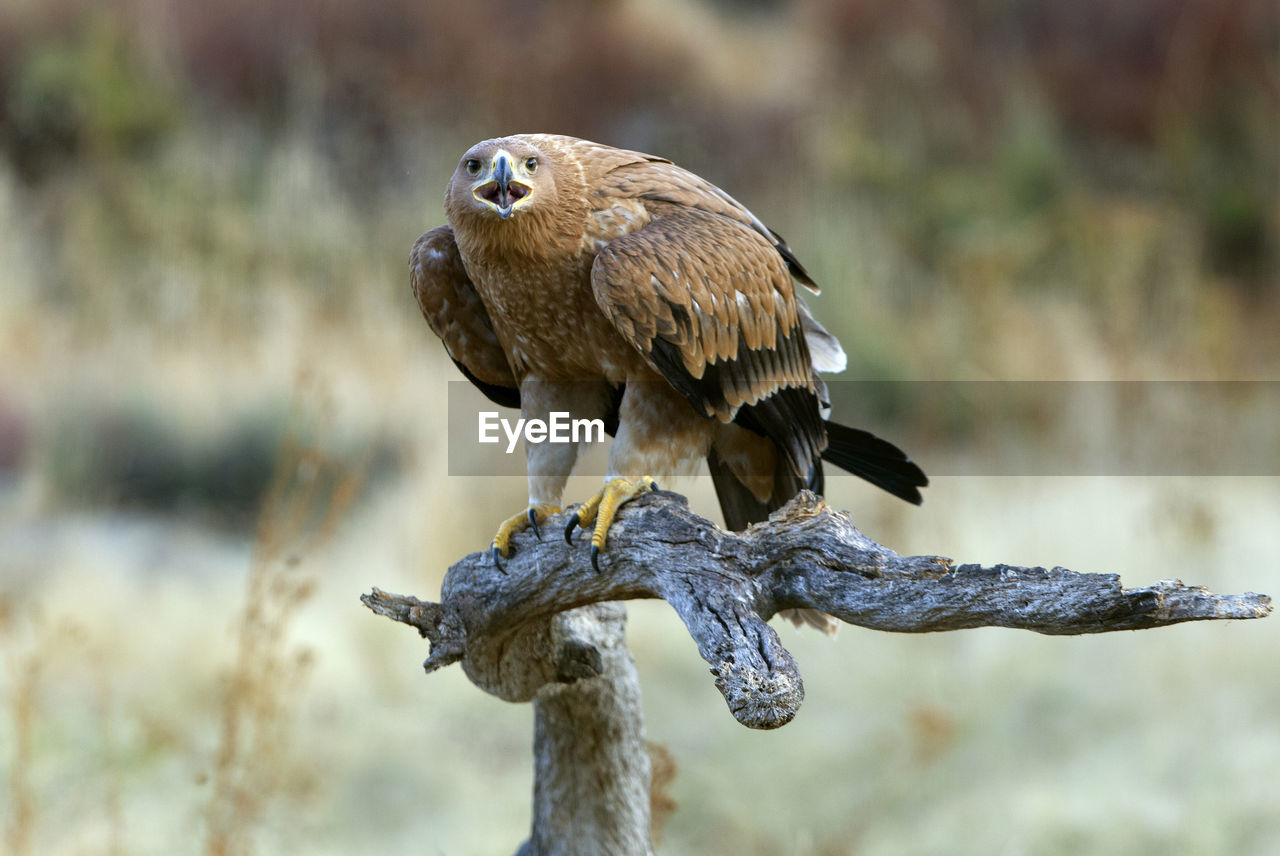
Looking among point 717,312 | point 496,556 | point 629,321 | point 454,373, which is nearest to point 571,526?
point 496,556

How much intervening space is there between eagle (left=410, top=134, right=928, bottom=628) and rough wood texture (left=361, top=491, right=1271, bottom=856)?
122 mm

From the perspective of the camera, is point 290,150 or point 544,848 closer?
point 544,848

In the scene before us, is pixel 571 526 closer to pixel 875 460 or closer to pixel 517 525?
pixel 517 525

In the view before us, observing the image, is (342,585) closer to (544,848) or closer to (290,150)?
(544,848)

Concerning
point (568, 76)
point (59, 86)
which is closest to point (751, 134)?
point (568, 76)

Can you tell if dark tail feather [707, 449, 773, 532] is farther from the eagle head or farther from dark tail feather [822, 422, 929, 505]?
the eagle head

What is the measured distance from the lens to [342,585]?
665 centimetres

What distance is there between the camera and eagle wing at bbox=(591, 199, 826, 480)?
2.63m

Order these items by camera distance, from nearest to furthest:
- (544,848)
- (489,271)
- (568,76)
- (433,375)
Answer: (489,271) < (544,848) < (433,375) < (568,76)

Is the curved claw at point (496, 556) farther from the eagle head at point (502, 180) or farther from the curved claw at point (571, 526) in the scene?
the eagle head at point (502, 180)

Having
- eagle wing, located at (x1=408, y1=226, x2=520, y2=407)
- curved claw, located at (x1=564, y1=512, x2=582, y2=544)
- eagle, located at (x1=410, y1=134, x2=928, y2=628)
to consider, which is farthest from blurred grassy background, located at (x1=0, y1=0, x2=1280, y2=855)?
curved claw, located at (x1=564, y1=512, x2=582, y2=544)

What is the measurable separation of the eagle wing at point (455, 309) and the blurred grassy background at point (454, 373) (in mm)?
780

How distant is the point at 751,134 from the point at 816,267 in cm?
213

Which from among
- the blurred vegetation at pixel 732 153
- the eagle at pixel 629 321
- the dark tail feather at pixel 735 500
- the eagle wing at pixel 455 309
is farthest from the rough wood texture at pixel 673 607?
the blurred vegetation at pixel 732 153
